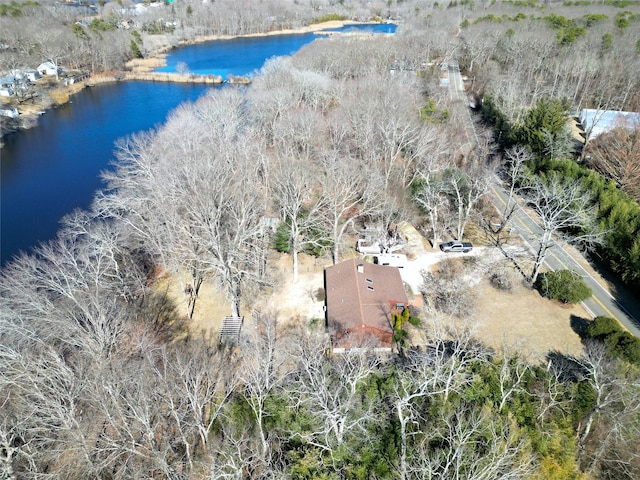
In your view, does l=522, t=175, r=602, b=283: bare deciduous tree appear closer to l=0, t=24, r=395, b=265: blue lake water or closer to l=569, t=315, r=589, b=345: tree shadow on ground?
l=569, t=315, r=589, b=345: tree shadow on ground

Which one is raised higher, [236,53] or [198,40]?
[198,40]

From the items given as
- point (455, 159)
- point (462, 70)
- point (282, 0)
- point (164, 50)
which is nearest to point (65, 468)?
point (455, 159)

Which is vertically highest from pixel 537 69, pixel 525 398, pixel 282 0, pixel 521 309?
pixel 282 0

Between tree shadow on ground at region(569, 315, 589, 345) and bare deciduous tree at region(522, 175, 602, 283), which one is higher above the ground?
bare deciduous tree at region(522, 175, 602, 283)

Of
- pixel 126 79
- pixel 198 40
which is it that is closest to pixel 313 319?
pixel 126 79

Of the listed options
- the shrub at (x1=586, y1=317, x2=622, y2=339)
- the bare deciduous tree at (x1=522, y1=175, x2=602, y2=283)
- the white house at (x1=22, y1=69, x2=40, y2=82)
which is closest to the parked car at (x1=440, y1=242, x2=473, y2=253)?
the bare deciduous tree at (x1=522, y1=175, x2=602, y2=283)

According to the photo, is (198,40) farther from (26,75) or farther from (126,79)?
(26,75)

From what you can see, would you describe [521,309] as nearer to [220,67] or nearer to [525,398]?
[525,398]
